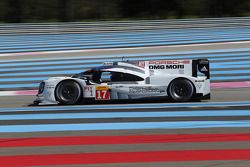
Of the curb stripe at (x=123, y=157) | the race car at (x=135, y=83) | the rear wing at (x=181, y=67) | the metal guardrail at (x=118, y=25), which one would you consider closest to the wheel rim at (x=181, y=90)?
the race car at (x=135, y=83)

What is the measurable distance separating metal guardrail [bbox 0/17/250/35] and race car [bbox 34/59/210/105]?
13.0m

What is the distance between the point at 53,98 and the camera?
10.9 m

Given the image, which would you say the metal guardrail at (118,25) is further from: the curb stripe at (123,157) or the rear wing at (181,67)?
the curb stripe at (123,157)

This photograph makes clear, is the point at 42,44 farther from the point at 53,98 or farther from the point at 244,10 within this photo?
the point at 244,10

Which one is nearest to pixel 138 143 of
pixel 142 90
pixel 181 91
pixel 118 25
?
pixel 142 90

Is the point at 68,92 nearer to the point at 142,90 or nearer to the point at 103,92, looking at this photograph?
the point at 103,92

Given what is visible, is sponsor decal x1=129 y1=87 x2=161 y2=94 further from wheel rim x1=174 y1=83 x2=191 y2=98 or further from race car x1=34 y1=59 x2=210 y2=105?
wheel rim x1=174 y1=83 x2=191 y2=98

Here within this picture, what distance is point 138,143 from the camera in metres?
6.82

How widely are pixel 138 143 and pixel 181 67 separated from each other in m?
4.38

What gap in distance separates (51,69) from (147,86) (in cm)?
753

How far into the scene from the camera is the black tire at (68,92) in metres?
10.8

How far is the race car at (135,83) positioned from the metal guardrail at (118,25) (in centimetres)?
1301

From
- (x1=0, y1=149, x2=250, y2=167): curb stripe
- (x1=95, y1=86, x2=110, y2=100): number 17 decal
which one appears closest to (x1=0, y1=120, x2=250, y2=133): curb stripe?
(x1=0, y1=149, x2=250, y2=167): curb stripe

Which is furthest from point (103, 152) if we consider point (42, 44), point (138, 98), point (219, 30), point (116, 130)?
point (219, 30)
